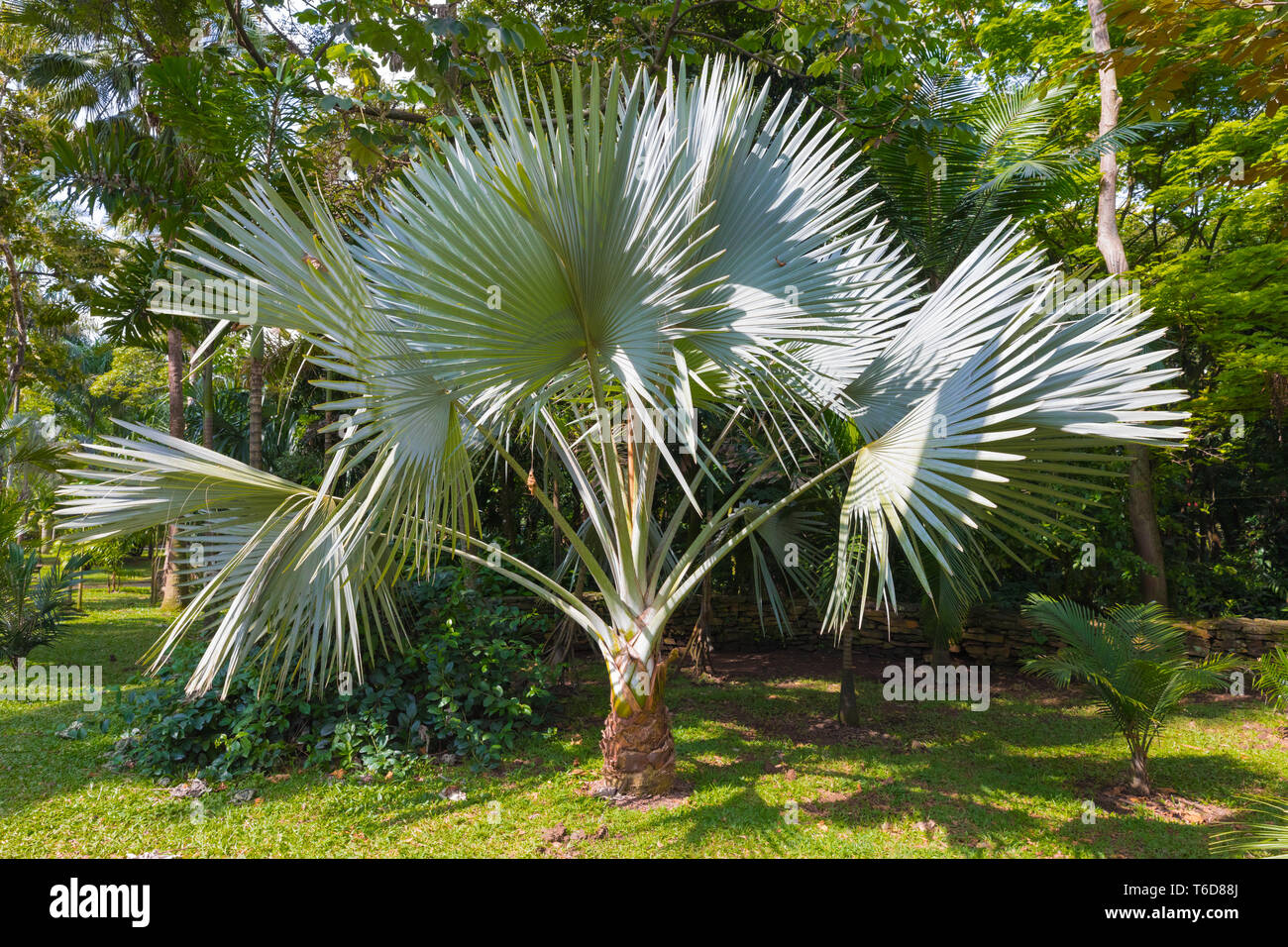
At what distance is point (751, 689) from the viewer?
27.3 ft

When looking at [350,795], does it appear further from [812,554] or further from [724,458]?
[724,458]

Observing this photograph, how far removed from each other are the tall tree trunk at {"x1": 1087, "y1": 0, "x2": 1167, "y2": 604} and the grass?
1832 millimetres

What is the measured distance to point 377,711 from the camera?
225 inches

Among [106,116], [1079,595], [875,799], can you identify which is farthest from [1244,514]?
[106,116]

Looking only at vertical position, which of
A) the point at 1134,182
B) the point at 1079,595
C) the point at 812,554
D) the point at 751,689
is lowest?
the point at 751,689

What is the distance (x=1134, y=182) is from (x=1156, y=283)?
3707mm

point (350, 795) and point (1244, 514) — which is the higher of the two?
point (1244, 514)

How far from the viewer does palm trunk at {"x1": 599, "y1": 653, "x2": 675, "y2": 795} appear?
15.6ft

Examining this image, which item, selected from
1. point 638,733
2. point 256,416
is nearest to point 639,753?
point 638,733

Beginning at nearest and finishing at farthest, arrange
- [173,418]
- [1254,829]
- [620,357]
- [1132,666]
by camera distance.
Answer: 1. [620,357]
2. [1254,829]
3. [1132,666]
4. [173,418]

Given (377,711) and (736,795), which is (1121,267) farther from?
(377,711)

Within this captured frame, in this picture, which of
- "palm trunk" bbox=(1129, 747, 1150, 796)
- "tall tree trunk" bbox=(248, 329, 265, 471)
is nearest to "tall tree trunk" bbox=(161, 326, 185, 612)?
"tall tree trunk" bbox=(248, 329, 265, 471)

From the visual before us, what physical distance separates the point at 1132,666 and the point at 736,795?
2672 millimetres

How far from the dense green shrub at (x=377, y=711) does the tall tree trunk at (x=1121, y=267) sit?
23.3ft
